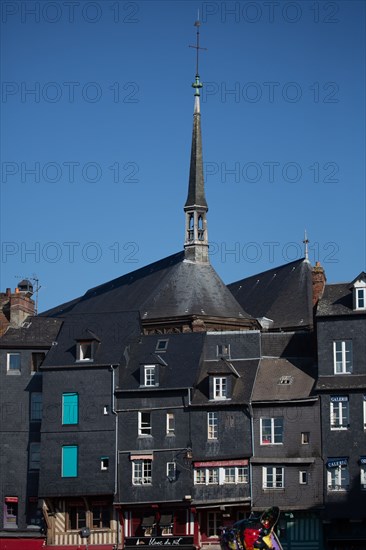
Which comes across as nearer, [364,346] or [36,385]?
[364,346]

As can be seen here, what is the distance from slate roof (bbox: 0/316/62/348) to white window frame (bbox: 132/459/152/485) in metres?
9.23

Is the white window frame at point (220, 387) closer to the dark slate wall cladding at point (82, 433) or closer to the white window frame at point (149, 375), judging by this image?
the white window frame at point (149, 375)

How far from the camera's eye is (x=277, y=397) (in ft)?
214

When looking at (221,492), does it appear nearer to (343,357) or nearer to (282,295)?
(343,357)

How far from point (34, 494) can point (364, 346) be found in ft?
62.5

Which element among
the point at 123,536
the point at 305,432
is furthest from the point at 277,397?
the point at 123,536

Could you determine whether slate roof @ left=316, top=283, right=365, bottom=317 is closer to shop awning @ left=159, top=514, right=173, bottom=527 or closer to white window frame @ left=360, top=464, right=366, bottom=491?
white window frame @ left=360, top=464, right=366, bottom=491

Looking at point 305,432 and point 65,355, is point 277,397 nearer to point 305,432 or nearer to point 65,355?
point 305,432

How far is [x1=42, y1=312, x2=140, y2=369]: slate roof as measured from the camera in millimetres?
69562

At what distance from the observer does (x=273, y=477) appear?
64.7 meters

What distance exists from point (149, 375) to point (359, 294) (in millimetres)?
11462

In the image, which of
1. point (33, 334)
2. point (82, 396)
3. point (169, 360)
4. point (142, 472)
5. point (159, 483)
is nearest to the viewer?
point (159, 483)

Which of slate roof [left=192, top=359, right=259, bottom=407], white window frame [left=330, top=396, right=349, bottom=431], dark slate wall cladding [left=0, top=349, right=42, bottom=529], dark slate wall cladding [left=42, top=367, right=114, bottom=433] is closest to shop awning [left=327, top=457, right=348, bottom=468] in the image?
white window frame [left=330, top=396, right=349, bottom=431]

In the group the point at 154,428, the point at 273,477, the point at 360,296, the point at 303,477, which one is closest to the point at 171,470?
the point at 154,428
